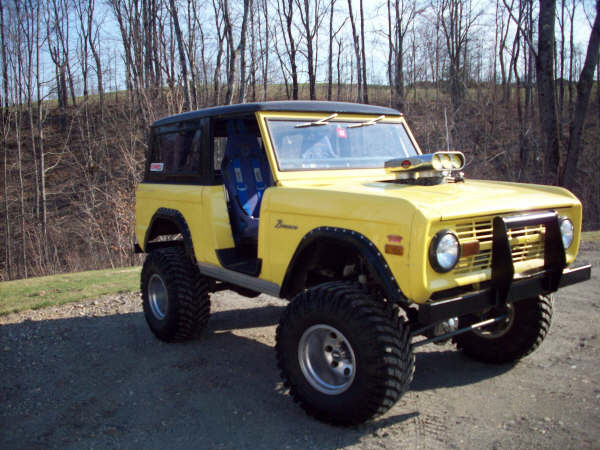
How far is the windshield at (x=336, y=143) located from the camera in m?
4.00

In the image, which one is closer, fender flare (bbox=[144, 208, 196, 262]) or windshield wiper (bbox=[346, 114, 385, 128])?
windshield wiper (bbox=[346, 114, 385, 128])

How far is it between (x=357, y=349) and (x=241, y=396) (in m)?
1.25

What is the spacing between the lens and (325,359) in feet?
11.1

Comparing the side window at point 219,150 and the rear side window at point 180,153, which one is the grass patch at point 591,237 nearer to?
the side window at point 219,150

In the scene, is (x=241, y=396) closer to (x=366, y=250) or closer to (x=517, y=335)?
(x=366, y=250)

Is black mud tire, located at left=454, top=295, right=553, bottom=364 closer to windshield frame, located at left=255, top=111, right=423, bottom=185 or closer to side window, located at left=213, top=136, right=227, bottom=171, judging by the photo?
windshield frame, located at left=255, top=111, right=423, bottom=185

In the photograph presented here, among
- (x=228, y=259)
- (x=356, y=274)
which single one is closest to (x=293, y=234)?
(x=356, y=274)

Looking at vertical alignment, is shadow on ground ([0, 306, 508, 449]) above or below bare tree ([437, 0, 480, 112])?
below

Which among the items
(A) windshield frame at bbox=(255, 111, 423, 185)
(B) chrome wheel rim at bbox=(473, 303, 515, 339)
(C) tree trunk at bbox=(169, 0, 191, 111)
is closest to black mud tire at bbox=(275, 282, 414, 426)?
(A) windshield frame at bbox=(255, 111, 423, 185)

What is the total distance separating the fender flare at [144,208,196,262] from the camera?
473 centimetres

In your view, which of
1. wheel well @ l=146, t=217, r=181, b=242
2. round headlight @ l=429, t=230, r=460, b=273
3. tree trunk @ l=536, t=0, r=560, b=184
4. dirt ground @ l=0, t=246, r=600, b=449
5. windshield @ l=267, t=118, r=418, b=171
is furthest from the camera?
tree trunk @ l=536, t=0, r=560, b=184

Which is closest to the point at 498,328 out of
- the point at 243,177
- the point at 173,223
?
the point at 243,177

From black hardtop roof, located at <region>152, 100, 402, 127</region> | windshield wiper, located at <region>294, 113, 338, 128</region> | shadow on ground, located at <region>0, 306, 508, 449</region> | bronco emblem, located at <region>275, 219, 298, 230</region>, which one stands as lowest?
shadow on ground, located at <region>0, 306, 508, 449</region>

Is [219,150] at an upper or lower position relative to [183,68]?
lower
